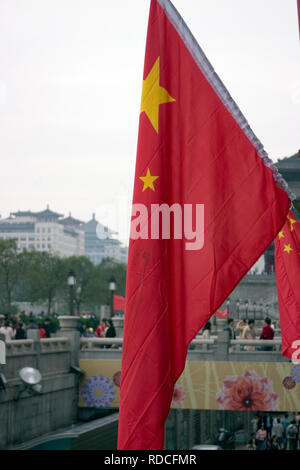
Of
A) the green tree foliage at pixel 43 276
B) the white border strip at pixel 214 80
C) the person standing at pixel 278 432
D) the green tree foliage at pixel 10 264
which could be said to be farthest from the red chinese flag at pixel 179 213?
the green tree foliage at pixel 43 276

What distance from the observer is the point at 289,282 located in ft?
29.4

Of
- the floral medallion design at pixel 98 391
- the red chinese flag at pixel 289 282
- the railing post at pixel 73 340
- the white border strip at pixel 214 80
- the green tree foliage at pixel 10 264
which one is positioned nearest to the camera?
the white border strip at pixel 214 80

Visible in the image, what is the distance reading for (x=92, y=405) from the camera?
1011 inches

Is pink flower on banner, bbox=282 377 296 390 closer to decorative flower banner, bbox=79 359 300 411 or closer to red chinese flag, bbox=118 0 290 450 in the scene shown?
decorative flower banner, bbox=79 359 300 411

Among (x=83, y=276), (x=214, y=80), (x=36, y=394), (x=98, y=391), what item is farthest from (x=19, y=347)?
(x=83, y=276)

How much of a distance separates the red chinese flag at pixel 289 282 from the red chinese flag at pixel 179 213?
2528mm

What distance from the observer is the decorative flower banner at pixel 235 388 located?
24953 millimetres

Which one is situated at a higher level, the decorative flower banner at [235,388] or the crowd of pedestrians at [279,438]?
the decorative flower banner at [235,388]

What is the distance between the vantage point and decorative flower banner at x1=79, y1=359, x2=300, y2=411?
81.9 feet

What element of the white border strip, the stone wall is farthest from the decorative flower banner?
the white border strip

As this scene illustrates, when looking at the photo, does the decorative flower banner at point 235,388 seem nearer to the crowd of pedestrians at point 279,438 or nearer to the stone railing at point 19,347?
the crowd of pedestrians at point 279,438

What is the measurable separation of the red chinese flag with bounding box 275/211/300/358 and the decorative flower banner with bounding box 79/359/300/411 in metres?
16.1

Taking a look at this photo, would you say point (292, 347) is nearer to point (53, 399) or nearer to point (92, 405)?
point (53, 399)

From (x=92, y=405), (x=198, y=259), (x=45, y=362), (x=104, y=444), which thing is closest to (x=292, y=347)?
(x=198, y=259)
